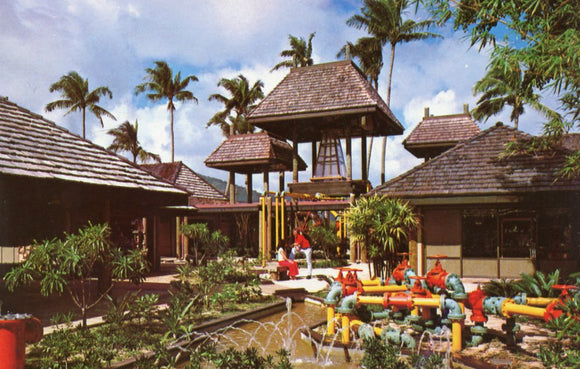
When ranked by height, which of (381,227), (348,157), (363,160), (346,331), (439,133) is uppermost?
(439,133)

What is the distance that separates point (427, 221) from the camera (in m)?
15.7

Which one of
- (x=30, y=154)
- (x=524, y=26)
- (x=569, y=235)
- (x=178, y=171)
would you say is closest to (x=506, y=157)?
(x=569, y=235)

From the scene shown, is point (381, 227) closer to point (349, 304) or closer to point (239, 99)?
point (349, 304)

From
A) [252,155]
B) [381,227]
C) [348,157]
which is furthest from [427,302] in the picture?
[252,155]

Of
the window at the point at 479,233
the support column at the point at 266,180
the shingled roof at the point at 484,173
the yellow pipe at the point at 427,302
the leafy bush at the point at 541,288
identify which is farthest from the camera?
the support column at the point at 266,180

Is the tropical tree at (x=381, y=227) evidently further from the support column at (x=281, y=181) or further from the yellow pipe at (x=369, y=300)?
the support column at (x=281, y=181)

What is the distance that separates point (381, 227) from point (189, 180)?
19604 millimetres

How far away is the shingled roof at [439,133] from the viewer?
2770cm

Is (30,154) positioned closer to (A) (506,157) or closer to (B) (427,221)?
(B) (427,221)

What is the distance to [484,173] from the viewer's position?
1472cm

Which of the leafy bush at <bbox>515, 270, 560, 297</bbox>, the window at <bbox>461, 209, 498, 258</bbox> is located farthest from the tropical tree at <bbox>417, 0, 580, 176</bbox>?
the window at <bbox>461, 209, 498, 258</bbox>

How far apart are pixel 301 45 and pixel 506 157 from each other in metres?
29.8

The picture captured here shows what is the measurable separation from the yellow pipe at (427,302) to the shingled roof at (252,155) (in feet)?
64.6

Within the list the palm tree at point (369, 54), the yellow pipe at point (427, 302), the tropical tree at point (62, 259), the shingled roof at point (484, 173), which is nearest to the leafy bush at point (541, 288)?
the yellow pipe at point (427, 302)
